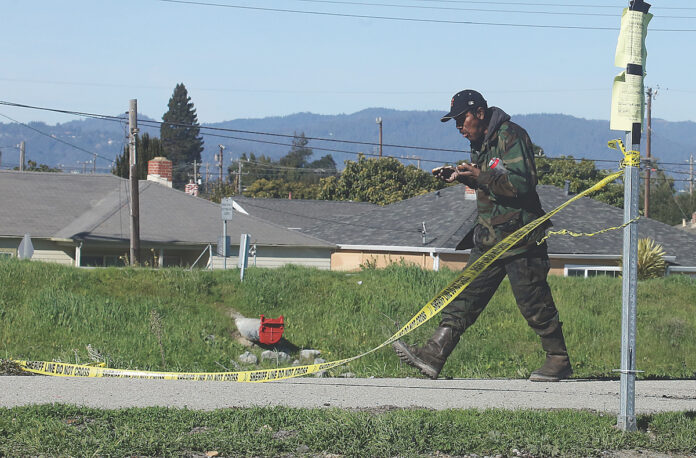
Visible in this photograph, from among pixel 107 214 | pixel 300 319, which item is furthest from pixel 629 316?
pixel 107 214

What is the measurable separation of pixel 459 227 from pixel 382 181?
3980cm

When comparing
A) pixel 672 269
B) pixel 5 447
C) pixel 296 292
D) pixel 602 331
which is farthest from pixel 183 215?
pixel 5 447

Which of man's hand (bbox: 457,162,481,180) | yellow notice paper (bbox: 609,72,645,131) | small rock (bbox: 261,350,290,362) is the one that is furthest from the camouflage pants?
small rock (bbox: 261,350,290,362)

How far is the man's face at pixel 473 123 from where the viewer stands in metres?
8.40

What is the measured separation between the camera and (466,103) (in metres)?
8.40

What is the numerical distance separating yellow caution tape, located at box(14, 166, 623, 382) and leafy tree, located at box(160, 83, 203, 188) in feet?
379

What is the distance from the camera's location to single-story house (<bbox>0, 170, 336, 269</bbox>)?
30719mm

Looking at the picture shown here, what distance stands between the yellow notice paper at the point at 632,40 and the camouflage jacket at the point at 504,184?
5.27 feet

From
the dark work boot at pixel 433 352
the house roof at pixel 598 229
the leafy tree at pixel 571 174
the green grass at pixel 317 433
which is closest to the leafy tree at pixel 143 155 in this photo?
the leafy tree at pixel 571 174

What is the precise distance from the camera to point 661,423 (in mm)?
6566

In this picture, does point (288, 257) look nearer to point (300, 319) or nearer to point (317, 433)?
point (300, 319)

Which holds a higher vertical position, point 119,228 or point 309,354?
point 119,228

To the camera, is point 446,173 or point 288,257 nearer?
point 446,173

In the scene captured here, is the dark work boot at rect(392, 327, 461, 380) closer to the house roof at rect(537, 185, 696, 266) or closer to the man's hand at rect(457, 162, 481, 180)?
the man's hand at rect(457, 162, 481, 180)
